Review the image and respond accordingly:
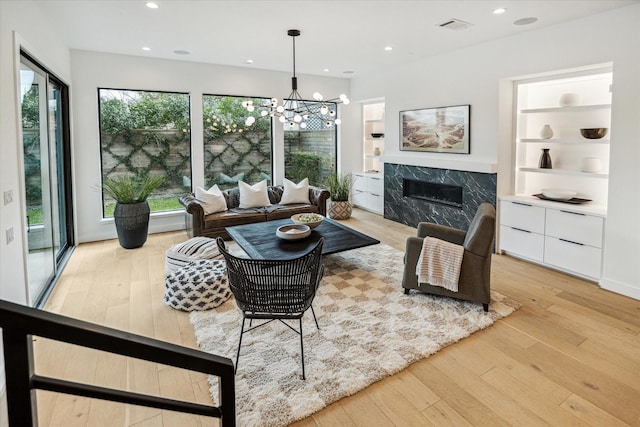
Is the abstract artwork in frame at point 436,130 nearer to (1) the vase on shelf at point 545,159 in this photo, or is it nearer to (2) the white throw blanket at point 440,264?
(1) the vase on shelf at point 545,159

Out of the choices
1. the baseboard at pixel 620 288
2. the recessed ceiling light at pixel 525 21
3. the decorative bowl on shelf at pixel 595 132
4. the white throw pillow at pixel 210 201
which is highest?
the recessed ceiling light at pixel 525 21

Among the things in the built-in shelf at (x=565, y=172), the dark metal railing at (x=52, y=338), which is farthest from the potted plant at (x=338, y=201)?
the dark metal railing at (x=52, y=338)

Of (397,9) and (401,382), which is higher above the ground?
(397,9)

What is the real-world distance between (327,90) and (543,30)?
425 centimetres

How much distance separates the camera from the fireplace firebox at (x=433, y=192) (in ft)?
19.7

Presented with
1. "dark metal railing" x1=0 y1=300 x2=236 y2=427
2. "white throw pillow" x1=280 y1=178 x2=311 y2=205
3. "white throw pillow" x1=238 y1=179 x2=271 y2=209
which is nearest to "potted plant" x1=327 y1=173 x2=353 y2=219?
"white throw pillow" x1=280 y1=178 x2=311 y2=205

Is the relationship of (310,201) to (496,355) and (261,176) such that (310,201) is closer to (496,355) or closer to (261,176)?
(261,176)

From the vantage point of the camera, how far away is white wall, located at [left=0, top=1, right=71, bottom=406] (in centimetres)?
274

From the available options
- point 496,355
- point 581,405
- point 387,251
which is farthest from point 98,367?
point 387,251

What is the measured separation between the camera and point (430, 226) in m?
4.09

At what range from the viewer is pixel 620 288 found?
3.95 meters

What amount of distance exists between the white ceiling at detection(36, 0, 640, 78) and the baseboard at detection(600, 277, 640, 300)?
2.72m

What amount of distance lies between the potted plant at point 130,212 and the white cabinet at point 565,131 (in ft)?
17.2

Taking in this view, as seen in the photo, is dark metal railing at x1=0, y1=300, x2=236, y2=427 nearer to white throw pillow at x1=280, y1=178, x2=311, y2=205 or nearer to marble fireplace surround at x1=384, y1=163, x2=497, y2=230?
marble fireplace surround at x1=384, y1=163, x2=497, y2=230
